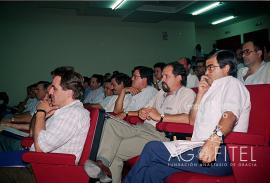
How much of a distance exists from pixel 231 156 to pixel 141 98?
7.63 feet

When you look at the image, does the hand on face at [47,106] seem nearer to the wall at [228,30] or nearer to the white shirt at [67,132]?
the white shirt at [67,132]

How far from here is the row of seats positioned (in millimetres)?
1482

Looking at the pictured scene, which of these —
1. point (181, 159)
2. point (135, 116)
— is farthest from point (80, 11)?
point (181, 159)

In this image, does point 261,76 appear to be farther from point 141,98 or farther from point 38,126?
point 38,126

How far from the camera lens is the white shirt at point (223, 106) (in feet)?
5.34

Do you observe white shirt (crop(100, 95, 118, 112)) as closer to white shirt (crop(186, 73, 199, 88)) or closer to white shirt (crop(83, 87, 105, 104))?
white shirt (crop(83, 87, 105, 104))

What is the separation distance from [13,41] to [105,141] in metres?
6.47

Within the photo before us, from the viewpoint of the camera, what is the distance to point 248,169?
148 cm

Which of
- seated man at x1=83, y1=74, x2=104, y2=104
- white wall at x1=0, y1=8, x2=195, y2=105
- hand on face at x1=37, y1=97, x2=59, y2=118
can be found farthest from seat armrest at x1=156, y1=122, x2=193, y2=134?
white wall at x1=0, y1=8, x2=195, y2=105

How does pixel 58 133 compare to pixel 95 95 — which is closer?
pixel 58 133

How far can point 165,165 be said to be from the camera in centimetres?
162

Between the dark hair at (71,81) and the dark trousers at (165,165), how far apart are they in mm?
705

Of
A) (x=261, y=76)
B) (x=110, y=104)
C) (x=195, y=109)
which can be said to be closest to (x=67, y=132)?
(x=195, y=109)

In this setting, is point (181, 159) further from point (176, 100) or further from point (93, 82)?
point (93, 82)
